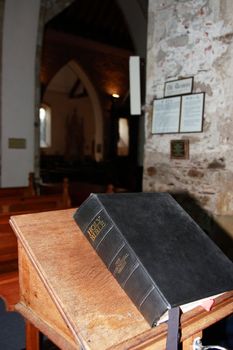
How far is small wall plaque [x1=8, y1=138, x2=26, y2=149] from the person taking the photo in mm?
5050

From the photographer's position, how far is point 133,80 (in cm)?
229

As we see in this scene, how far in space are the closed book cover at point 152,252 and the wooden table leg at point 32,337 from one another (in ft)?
A: 1.05

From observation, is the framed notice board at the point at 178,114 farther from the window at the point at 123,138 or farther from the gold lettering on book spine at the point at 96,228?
the window at the point at 123,138

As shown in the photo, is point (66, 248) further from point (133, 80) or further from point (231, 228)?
point (133, 80)

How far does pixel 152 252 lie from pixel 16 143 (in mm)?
4626

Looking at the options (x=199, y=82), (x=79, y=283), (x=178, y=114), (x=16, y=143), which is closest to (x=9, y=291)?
(x=79, y=283)

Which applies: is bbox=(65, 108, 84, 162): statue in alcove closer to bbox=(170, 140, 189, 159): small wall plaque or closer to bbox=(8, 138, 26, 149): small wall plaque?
bbox=(8, 138, 26, 149): small wall plaque

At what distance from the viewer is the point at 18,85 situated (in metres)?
5.05

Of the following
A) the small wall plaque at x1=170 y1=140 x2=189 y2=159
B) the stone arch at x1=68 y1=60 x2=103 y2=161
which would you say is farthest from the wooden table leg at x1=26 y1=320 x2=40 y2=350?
the stone arch at x1=68 y1=60 x2=103 y2=161

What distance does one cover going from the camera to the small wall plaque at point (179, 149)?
2.06 meters

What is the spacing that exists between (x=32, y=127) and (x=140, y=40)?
2.63 meters

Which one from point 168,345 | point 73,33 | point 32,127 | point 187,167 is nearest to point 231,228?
point 187,167

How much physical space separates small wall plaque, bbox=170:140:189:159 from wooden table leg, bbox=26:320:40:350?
140 cm

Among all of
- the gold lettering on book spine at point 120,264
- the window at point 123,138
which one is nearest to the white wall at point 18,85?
the gold lettering on book spine at point 120,264
